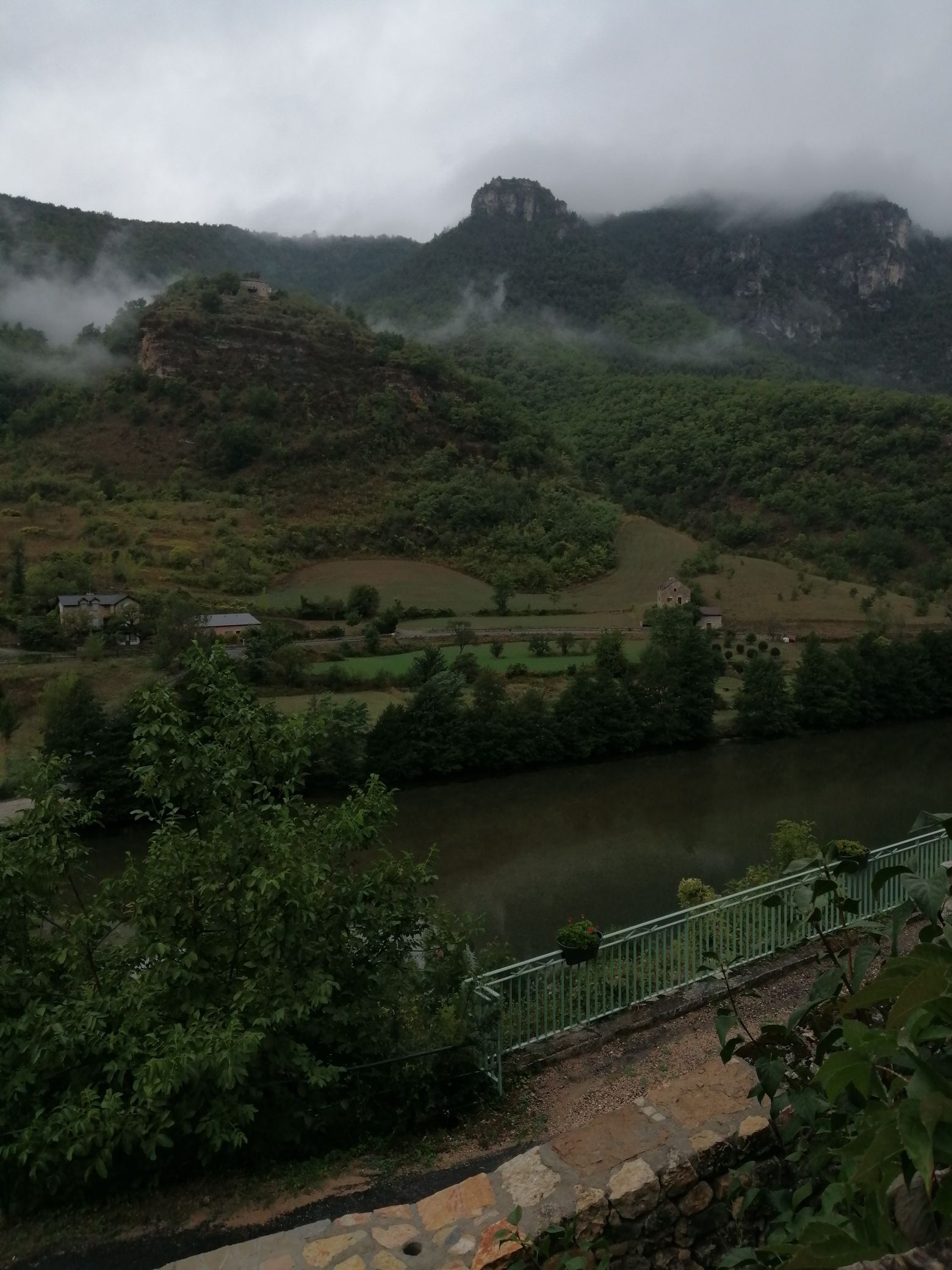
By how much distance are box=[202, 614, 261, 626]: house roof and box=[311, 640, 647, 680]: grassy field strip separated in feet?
12.8

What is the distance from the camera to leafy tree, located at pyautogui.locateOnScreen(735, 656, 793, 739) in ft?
104

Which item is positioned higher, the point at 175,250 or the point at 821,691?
the point at 175,250

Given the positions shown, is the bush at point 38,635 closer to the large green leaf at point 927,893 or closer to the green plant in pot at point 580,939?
the green plant in pot at point 580,939

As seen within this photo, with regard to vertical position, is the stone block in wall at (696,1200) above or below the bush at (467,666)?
above

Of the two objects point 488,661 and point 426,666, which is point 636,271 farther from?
point 426,666

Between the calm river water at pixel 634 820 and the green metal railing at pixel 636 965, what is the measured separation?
7.20 m

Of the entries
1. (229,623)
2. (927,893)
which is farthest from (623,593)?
(927,893)

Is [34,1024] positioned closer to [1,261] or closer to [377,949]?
[377,949]

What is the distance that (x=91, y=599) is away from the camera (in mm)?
35531

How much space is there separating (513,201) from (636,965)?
15916 cm

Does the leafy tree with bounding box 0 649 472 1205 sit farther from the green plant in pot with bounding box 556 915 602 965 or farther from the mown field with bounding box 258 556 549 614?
the mown field with bounding box 258 556 549 614

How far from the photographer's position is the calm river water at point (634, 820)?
57.1 feet

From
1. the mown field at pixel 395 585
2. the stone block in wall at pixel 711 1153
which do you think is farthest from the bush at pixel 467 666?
the stone block in wall at pixel 711 1153

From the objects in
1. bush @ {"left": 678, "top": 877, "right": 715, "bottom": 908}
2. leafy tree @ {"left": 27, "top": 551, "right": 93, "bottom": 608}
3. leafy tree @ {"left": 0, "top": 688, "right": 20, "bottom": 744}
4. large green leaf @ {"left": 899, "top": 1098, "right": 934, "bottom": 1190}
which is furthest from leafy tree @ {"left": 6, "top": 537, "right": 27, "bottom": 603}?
large green leaf @ {"left": 899, "top": 1098, "right": 934, "bottom": 1190}
